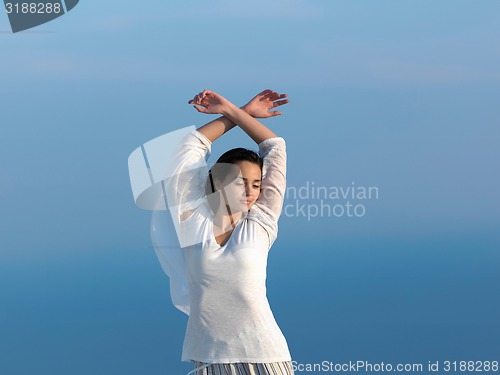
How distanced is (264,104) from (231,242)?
633mm

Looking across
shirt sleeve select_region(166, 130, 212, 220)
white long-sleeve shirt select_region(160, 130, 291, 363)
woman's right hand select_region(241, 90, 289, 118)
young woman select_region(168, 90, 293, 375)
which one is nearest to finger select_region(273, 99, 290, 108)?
woman's right hand select_region(241, 90, 289, 118)

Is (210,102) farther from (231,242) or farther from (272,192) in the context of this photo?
(231,242)

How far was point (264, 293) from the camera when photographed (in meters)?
3.21


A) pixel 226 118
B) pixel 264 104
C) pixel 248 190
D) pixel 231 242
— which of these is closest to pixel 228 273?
pixel 231 242

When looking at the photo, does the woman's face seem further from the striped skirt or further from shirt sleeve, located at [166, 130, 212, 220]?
the striped skirt

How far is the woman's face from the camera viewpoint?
10.5 feet

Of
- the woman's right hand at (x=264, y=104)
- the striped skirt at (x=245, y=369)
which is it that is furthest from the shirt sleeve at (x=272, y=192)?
the striped skirt at (x=245, y=369)

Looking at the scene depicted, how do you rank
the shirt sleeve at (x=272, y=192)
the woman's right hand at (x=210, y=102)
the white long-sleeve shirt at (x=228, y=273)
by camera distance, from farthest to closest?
1. the woman's right hand at (x=210, y=102)
2. the shirt sleeve at (x=272, y=192)
3. the white long-sleeve shirt at (x=228, y=273)

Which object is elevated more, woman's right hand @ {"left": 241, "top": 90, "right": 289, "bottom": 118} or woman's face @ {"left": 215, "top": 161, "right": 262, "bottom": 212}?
woman's right hand @ {"left": 241, "top": 90, "right": 289, "bottom": 118}

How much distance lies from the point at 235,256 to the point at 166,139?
0.57m

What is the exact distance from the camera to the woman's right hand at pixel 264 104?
3.44m

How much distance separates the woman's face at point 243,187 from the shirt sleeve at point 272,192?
0.17 ft

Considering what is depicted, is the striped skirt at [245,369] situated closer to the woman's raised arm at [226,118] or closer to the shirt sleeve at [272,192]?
the shirt sleeve at [272,192]

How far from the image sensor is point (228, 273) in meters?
3.14
